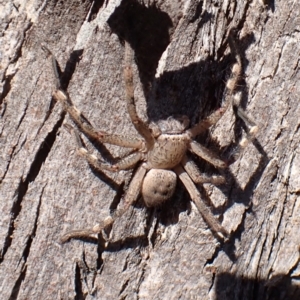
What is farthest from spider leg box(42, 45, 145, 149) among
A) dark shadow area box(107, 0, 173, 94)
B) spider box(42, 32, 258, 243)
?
dark shadow area box(107, 0, 173, 94)

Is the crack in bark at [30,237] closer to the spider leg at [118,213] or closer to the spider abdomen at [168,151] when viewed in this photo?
the spider leg at [118,213]

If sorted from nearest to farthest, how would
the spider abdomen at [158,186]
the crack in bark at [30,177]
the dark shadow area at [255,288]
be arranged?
the crack in bark at [30,177] → the spider abdomen at [158,186] → the dark shadow area at [255,288]

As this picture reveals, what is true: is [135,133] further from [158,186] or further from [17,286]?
[17,286]

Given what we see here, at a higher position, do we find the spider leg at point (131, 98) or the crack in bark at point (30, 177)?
the spider leg at point (131, 98)

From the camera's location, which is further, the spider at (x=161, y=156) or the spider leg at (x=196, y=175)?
the spider leg at (x=196, y=175)

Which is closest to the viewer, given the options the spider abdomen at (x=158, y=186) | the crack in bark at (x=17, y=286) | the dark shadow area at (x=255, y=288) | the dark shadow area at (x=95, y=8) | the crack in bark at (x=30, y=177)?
the dark shadow area at (x=95, y=8)

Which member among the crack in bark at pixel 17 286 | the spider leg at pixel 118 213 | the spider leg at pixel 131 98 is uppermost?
the spider leg at pixel 131 98

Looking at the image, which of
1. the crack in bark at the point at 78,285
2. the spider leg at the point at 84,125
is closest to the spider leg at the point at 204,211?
the spider leg at the point at 84,125
